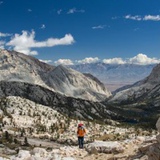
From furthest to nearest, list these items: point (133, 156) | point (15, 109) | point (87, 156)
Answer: point (15, 109)
point (87, 156)
point (133, 156)

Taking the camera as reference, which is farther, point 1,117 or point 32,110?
point 32,110

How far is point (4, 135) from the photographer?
119 metres

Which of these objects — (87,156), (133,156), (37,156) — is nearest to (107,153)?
(87,156)

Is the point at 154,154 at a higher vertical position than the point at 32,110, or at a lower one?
lower

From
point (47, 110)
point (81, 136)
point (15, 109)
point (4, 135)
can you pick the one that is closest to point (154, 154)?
point (81, 136)

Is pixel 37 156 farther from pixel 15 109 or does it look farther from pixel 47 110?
pixel 47 110

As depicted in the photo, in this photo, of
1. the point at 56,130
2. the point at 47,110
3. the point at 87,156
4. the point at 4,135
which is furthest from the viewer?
the point at 47,110

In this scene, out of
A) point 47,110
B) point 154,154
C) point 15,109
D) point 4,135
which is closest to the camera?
point 154,154

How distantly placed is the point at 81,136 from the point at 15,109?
12444 centimetres

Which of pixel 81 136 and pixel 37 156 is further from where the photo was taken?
pixel 81 136

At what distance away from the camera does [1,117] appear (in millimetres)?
148625

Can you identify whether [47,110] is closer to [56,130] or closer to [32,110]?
[32,110]

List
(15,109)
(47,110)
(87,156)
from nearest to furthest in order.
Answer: (87,156) → (15,109) → (47,110)

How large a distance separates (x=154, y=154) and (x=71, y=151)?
14.6m
